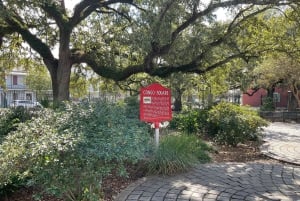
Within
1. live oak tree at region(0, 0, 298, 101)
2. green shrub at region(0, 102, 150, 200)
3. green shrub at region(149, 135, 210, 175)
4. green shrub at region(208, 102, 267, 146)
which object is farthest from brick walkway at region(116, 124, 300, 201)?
live oak tree at region(0, 0, 298, 101)

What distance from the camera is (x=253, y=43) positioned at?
1206 cm

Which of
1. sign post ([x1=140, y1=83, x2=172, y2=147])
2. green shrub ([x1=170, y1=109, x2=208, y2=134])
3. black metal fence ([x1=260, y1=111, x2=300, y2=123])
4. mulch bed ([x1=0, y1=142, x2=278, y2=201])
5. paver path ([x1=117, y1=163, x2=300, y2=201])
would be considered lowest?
mulch bed ([x1=0, y1=142, x2=278, y2=201])

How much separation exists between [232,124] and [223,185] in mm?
3953

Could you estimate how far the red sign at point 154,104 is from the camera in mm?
6664

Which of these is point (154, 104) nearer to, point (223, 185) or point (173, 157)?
point (173, 157)

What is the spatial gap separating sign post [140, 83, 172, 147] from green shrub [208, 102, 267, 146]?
2.92 meters

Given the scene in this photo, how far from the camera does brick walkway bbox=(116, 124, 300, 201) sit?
4.63 meters

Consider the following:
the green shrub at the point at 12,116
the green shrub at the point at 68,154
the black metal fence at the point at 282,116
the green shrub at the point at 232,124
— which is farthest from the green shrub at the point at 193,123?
the black metal fence at the point at 282,116

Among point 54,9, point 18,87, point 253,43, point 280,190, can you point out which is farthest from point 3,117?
point 18,87

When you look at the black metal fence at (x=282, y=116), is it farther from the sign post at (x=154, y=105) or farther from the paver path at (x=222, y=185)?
the sign post at (x=154, y=105)

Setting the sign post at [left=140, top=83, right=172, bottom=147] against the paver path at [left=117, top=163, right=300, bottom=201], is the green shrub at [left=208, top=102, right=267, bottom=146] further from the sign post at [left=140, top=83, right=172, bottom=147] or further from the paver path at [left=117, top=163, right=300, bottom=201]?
the sign post at [left=140, top=83, right=172, bottom=147]

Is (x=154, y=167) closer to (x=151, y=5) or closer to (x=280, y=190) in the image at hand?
(x=280, y=190)

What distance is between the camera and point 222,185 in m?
5.17

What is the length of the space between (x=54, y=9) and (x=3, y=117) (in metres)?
3.78
